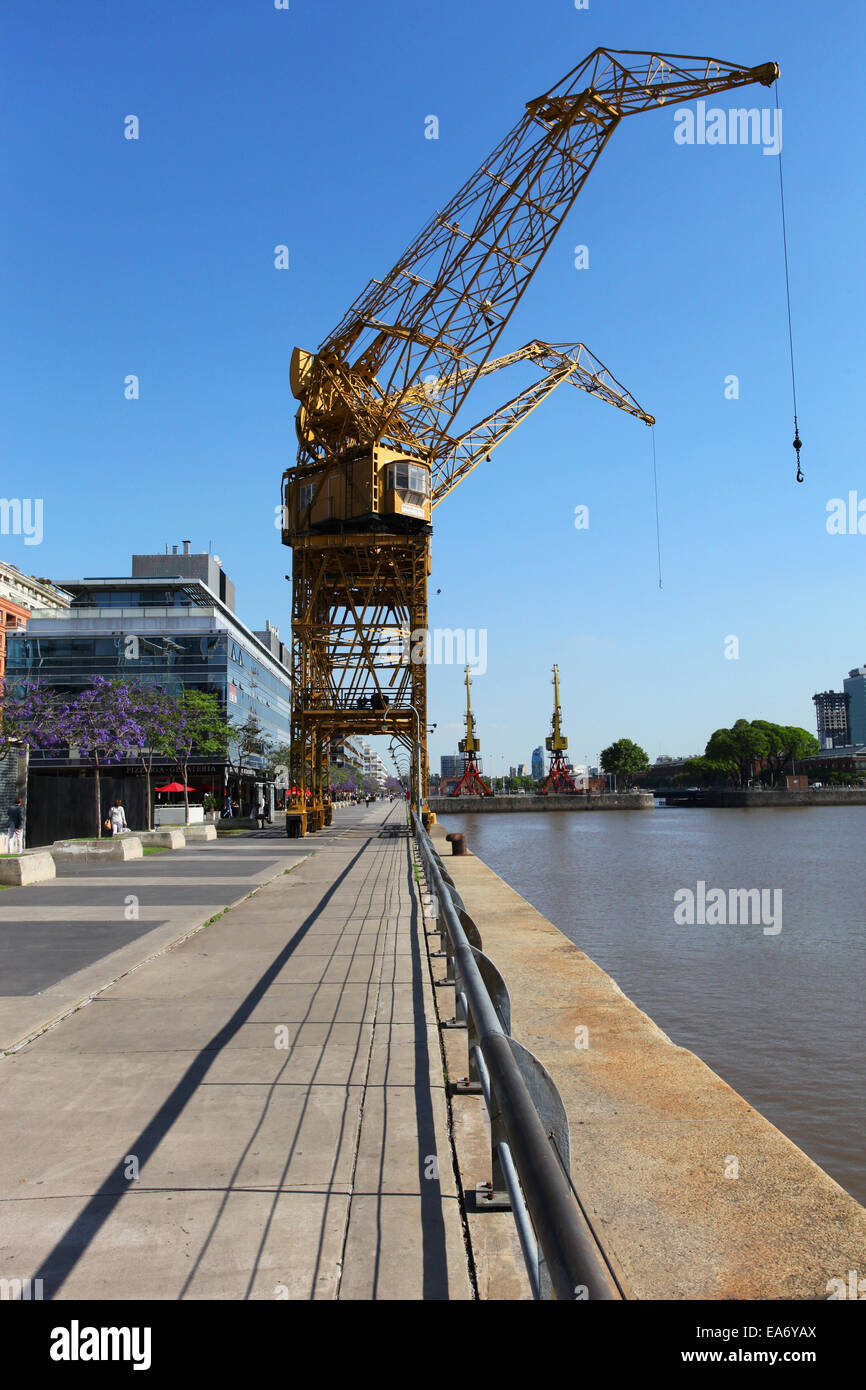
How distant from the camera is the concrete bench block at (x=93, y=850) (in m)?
27.8

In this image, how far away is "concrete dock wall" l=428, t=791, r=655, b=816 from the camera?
12912 cm

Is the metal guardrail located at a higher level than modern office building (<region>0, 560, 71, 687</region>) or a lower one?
lower

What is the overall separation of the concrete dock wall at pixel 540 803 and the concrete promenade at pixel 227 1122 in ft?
382

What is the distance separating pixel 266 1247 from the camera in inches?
176

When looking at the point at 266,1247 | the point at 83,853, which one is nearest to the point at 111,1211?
the point at 266,1247

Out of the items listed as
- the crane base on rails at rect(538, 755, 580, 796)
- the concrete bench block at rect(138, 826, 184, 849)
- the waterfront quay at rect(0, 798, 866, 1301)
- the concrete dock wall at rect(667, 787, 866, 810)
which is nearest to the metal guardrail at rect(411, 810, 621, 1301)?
the waterfront quay at rect(0, 798, 866, 1301)

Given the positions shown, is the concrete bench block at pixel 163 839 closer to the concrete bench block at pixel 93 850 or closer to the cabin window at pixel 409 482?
the concrete bench block at pixel 93 850

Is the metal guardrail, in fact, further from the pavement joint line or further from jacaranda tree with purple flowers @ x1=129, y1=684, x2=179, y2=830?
jacaranda tree with purple flowers @ x1=129, y1=684, x2=179, y2=830

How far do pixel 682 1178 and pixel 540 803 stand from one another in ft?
422

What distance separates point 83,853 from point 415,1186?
81.5 feet

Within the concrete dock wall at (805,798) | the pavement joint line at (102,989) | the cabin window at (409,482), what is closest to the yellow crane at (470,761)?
the concrete dock wall at (805,798)

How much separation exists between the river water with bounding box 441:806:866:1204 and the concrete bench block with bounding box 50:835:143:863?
12.0 metres

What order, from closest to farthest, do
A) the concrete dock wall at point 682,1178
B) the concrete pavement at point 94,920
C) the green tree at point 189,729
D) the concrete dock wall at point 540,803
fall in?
the concrete dock wall at point 682,1178 → the concrete pavement at point 94,920 → the green tree at point 189,729 → the concrete dock wall at point 540,803

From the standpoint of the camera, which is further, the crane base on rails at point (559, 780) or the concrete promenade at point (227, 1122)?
the crane base on rails at point (559, 780)
